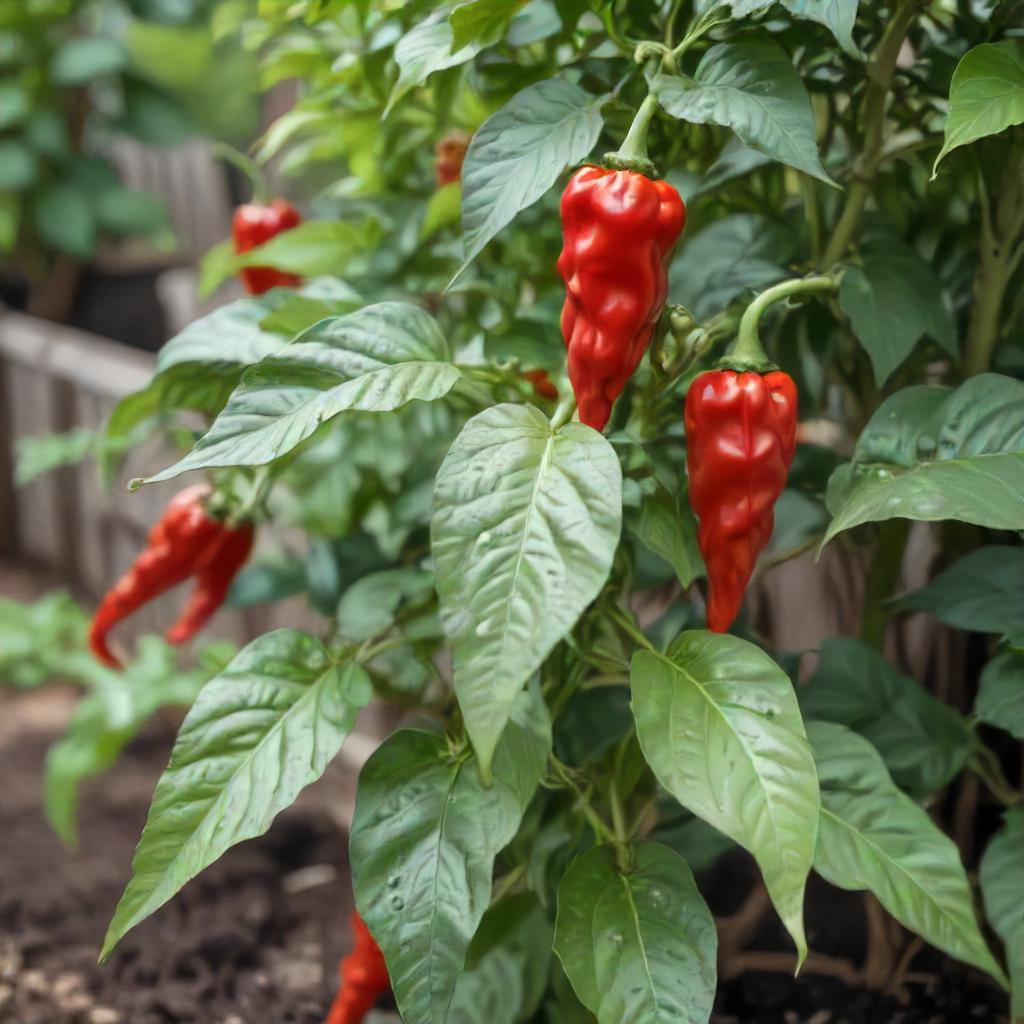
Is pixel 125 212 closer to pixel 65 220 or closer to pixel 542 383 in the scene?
pixel 65 220

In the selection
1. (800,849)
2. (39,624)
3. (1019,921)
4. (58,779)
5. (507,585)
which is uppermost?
(507,585)

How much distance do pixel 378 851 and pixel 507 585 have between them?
0.23 m

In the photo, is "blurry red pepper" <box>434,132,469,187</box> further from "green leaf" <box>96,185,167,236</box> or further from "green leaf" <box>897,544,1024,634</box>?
"green leaf" <box>96,185,167,236</box>

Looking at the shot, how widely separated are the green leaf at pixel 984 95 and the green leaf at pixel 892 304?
153 millimetres

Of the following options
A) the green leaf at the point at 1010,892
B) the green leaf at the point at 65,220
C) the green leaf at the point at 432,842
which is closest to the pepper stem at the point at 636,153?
the green leaf at the point at 432,842

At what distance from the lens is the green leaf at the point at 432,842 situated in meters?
0.69

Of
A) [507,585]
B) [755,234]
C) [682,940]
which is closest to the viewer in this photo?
[507,585]

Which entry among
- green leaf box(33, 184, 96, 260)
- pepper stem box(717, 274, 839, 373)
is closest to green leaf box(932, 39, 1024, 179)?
pepper stem box(717, 274, 839, 373)

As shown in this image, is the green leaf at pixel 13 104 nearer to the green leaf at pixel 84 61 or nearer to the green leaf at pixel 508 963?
the green leaf at pixel 84 61

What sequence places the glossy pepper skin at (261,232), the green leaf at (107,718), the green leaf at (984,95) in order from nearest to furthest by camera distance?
1. the green leaf at (984,95)
2. the glossy pepper skin at (261,232)
3. the green leaf at (107,718)

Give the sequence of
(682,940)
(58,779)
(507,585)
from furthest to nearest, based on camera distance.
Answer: (58,779), (682,940), (507,585)

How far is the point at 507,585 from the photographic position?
596mm

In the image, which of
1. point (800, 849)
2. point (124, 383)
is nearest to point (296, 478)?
point (800, 849)

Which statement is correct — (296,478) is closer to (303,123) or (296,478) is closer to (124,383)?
(303,123)
